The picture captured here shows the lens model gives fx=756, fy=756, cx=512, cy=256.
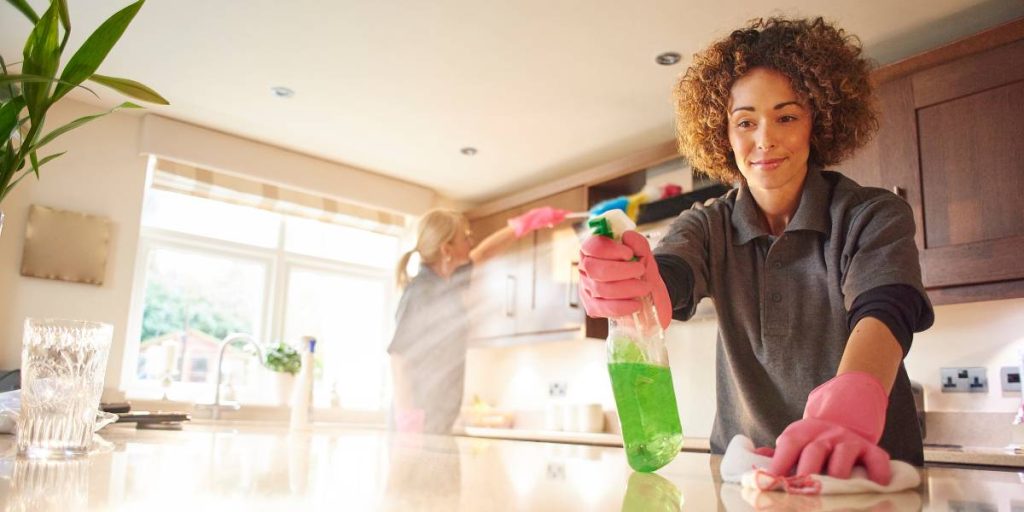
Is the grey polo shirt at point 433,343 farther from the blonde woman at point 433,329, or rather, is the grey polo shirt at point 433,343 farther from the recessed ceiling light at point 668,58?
the recessed ceiling light at point 668,58

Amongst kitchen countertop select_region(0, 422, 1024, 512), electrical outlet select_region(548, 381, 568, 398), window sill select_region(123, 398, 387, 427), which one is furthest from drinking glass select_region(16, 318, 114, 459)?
electrical outlet select_region(548, 381, 568, 398)

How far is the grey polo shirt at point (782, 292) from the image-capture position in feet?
3.50

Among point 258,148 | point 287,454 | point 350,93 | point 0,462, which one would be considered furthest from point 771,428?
point 258,148

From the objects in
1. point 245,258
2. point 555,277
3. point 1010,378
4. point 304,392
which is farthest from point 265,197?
point 1010,378

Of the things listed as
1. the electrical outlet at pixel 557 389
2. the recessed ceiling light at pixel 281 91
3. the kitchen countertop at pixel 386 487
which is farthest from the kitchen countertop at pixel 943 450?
the recessed ceiling light at pixel 281 91

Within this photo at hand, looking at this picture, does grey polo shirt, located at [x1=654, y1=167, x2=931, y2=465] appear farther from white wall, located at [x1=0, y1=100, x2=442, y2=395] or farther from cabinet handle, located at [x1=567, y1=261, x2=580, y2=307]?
white wall, located at [x1=0, y1=100, x2=442, y2=395]

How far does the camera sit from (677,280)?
109 cm

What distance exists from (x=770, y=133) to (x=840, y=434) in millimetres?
592

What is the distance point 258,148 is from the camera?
4359 millimetres

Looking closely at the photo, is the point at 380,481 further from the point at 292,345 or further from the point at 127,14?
the point at 292,345

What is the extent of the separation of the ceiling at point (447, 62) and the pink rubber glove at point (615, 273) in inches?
84.4

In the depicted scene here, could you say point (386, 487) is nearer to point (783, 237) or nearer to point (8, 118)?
point (8, 118)

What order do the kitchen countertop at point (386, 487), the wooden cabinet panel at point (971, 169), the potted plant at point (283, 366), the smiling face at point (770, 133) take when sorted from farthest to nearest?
the potted plant at point (283, 366)
the wooden cabinet panel at point (971, 169)
the smiling face at point (770, 133)
the kitchen countertop at point (386, 487)

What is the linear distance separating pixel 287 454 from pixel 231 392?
3386 millimetres
